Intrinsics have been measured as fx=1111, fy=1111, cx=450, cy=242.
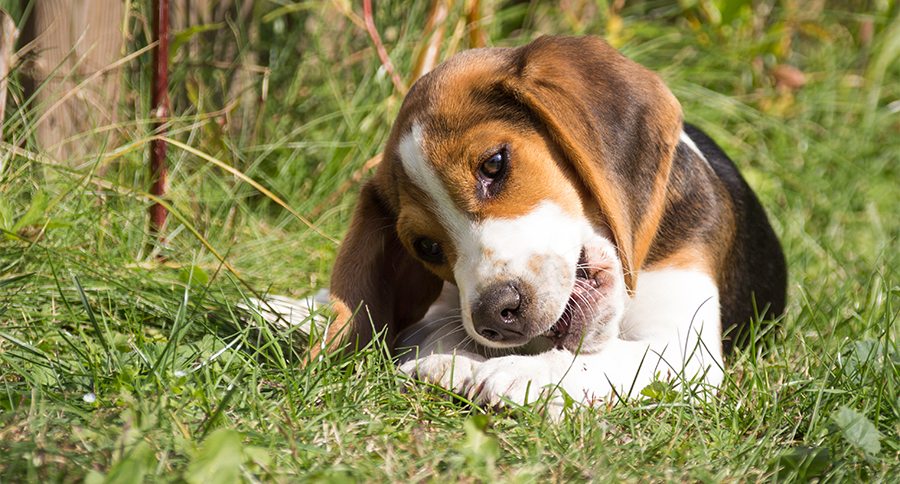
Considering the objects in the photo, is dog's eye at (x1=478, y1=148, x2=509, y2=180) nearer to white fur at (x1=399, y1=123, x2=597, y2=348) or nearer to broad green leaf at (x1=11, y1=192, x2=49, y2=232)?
white fur at (x1=399, y1=123, x2=597, y2=348)

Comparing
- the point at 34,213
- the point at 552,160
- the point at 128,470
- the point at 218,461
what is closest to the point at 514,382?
the point at 552,160

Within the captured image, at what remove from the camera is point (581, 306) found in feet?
11.7

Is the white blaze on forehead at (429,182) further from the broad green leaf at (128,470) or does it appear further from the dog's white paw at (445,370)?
the broad green leaf at (128,470)

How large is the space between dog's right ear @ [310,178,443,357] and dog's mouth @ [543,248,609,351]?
599 millimetres

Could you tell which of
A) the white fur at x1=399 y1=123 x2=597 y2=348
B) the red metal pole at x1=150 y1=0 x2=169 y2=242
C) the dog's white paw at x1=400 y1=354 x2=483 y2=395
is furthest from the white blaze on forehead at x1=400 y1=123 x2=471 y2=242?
the red metal pole at x1=150 y1=0 x2=169 y2=242

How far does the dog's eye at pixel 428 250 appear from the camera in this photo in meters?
3.72

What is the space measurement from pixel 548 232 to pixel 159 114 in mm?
2076

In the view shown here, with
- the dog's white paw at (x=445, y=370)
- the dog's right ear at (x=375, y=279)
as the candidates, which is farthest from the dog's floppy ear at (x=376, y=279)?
the dog's white paw at (x=445, y=370)

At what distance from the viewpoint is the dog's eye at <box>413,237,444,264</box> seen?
3.72 meters

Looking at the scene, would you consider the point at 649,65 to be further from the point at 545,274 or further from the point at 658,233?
the point at 545,274

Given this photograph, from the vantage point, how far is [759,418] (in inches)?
126

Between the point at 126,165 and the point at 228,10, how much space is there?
4.07 feet

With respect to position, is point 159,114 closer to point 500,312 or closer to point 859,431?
point 500,312

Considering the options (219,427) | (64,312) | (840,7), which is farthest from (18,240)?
(840,7)
